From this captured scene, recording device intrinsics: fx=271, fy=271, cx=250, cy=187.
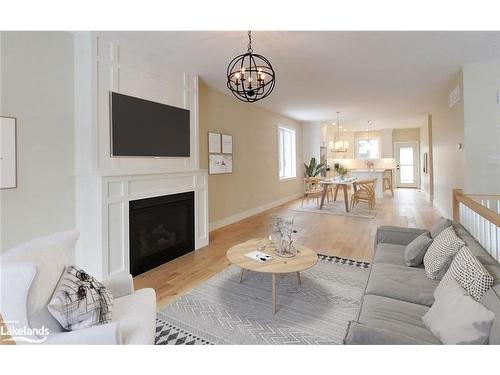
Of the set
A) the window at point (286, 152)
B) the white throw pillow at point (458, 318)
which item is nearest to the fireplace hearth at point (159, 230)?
the white throw pillow at point (458, 318)

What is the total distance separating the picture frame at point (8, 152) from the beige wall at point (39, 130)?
5 centimetres

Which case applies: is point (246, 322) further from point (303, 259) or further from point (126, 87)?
point (126, 87)

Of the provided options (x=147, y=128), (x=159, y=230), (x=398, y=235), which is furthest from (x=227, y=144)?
(x=398, y=235)

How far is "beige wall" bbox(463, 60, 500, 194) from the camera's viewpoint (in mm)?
3875

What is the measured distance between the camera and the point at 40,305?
4.09 feet

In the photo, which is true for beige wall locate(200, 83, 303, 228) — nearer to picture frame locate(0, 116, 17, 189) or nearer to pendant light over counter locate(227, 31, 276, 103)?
pendant light over counter locate(227, 31, 276, 103)

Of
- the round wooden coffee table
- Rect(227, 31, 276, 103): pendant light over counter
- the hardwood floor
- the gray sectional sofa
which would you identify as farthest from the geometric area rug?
Rect(227, 31, 276, 103): pendant light over counter

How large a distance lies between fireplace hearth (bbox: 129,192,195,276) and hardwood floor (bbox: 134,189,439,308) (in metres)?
0.13

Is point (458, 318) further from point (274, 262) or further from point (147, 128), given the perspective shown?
point (147, 128)

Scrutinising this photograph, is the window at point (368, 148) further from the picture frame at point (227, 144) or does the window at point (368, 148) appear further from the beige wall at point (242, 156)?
the picture frame at point (227, 144)

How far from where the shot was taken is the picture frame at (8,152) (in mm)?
2314

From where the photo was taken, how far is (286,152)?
28.9 feet

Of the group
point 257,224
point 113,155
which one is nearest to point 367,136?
point 257,224

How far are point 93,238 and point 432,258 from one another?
312 centimetres
